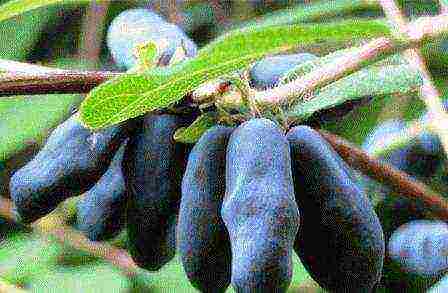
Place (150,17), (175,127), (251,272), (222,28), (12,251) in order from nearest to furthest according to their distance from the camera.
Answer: (251,272) → (175,127) → (150,17) → (12,251) → (222,28)

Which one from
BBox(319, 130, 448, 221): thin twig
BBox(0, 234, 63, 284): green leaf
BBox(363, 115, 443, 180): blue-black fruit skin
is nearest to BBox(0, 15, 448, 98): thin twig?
BBox(319, 130, 448, 221): thin twig

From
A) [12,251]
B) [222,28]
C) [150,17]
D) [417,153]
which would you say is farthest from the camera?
[222,28]

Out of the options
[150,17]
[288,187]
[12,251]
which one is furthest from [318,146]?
[12,251]

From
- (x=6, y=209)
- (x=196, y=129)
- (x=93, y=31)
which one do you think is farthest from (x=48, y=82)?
(x=93, y=31)

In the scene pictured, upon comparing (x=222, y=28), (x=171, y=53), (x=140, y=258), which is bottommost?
(x=222, y=28)

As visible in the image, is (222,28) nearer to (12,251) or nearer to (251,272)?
(12,251)

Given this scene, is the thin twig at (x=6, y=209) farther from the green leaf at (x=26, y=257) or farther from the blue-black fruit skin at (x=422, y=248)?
the blue-black fruit skin at (x=422, y=248)

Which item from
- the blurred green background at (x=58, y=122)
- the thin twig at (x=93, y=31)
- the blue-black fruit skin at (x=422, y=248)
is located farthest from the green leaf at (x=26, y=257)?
the blue-black fruit skin at (x=422, y=248)
